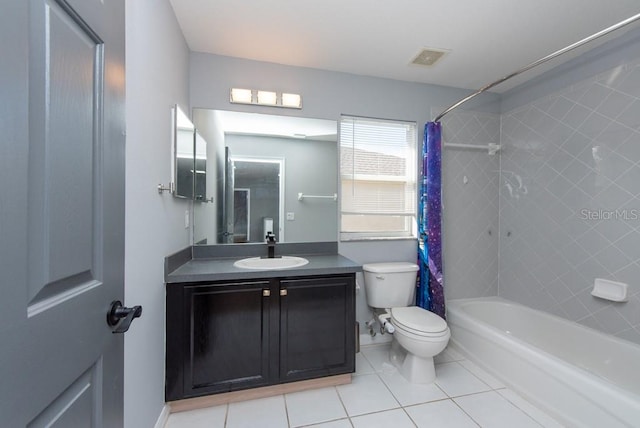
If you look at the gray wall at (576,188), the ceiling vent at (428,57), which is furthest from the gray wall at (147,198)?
the gray wall at (576,188)

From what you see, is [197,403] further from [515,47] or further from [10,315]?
[515,47]

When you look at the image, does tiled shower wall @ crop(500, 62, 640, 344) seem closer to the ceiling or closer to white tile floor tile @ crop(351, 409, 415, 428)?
the ceiling

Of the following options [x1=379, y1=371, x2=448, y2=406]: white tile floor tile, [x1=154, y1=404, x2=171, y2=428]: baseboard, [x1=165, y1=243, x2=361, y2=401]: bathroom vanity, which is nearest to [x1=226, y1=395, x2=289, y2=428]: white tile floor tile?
[x1=165, y1=243, x2=361, y2=401]: bathroom vanity

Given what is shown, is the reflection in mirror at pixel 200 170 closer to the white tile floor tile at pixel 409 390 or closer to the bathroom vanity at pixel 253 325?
the bathroom vanity at pixel 253 325

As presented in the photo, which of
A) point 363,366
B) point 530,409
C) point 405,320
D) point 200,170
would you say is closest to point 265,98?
point 200,170

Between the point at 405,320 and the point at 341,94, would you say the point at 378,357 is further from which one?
the point at 341,94

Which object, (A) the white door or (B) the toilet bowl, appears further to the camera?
(B) the toilet bowl

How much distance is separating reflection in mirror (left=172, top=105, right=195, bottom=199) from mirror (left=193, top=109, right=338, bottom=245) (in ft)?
0.64

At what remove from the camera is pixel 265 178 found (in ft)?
6.95

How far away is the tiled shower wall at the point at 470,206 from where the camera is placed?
8.25 ft

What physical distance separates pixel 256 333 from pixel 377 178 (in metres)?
1.61

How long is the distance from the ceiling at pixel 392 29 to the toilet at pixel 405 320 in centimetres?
170

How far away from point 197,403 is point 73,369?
4.44 ft

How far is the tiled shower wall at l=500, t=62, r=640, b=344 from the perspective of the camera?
1741 mm
